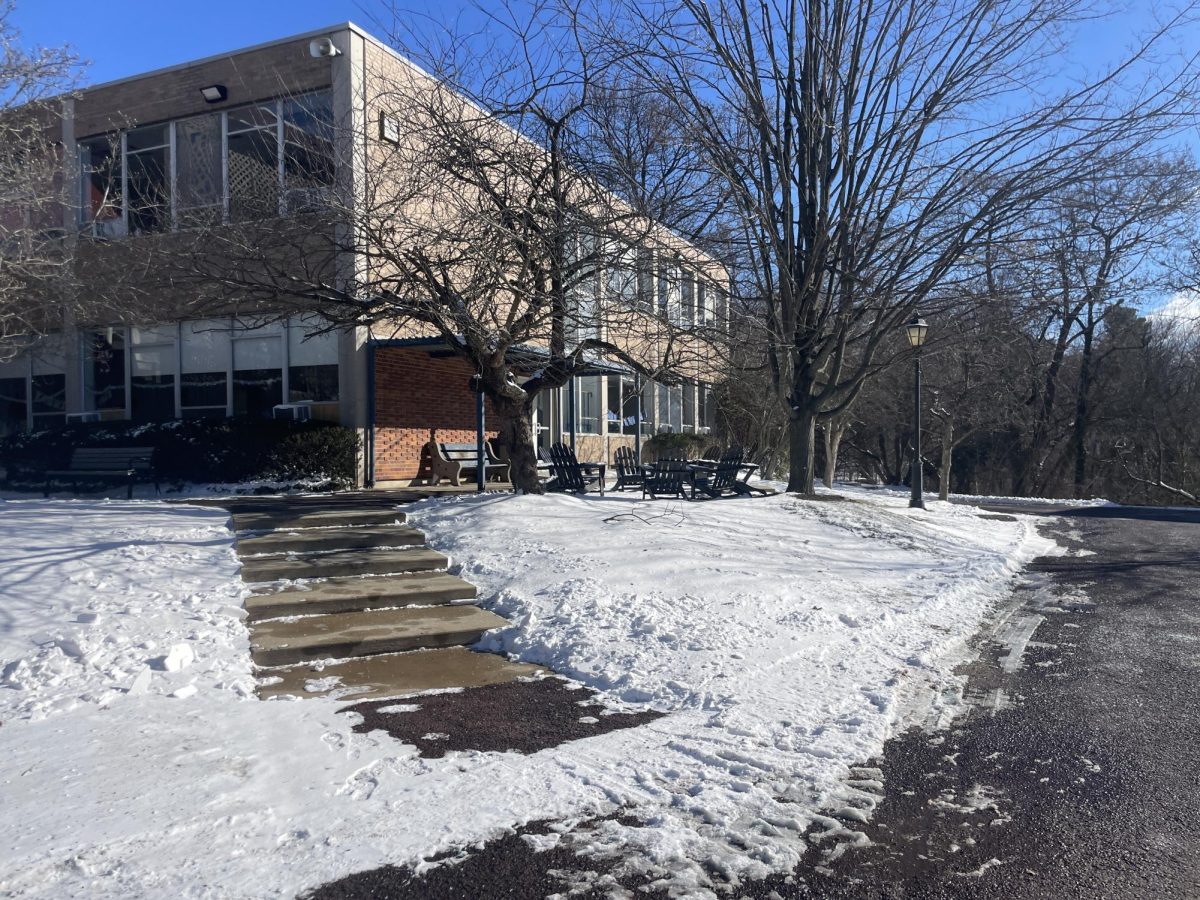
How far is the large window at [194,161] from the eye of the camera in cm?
1413

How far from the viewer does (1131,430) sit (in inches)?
1470

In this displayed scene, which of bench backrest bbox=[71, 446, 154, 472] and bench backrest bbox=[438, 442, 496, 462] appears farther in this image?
bench backrest bbox=[438, 442, 496, 462]

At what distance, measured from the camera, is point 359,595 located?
744 cm

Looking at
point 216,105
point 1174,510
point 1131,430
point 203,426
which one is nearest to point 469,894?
point 203,426

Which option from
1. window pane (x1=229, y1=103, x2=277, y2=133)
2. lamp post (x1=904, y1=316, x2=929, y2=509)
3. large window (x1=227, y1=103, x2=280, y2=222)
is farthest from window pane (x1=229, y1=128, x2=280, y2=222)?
lamp post (x1=904, y1=316, x2=929, y2=509)

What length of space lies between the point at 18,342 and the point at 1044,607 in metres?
17.9

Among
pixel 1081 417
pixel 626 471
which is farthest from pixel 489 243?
pixel 1081 417

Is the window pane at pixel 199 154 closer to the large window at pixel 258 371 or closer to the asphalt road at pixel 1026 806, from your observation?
the large window at pixel 258 371

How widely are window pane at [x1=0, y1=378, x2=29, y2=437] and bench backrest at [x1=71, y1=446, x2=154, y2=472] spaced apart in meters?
5.64

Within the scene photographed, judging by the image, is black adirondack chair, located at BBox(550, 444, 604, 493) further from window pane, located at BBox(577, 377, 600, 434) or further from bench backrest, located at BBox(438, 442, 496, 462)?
window pane, located at BBox(577, 377, 600, 434)

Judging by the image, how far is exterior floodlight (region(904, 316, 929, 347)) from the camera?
14.9 m

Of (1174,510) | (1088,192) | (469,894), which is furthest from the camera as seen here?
(1174,510)

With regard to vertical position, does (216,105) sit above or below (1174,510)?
above

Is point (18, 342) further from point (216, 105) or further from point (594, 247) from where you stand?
point (594, 247)
